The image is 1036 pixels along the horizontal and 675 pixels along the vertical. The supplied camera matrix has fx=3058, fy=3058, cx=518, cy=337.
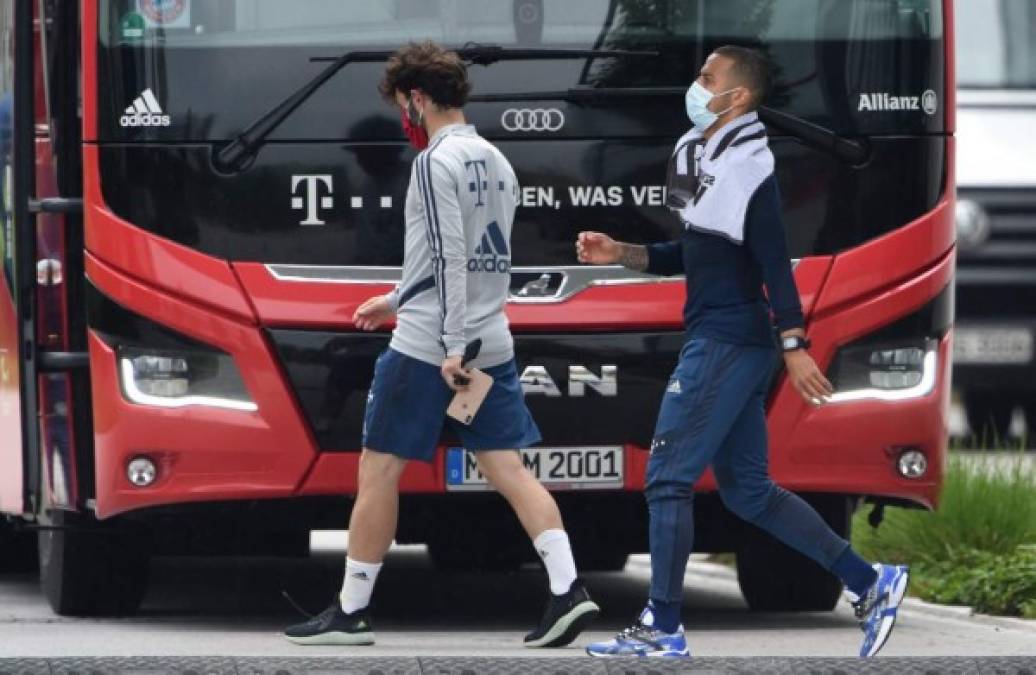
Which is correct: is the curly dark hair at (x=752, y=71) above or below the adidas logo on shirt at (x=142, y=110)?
above

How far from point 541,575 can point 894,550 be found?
1890 millimetres

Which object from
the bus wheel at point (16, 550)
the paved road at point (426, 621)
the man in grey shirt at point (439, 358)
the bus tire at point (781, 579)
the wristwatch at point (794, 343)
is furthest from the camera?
the bus wheel at point (16, 550)

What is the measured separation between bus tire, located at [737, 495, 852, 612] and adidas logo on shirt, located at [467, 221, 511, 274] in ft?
6.16

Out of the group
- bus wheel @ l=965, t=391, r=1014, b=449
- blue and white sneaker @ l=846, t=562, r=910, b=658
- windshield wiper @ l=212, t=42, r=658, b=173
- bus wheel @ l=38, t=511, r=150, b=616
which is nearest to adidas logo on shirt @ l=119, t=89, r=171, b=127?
windshield wiper @ l=212, t=42, r=658, b=173

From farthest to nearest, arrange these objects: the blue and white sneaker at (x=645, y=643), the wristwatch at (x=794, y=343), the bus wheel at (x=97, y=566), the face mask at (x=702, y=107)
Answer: the bus wheel at (x=97, y=566)
the face mask at (x=702, y=107)
the blue and white sneaker at (x=645, y=643)
the wristwatch at (x=794, y=343)

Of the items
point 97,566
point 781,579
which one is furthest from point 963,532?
point 97,566

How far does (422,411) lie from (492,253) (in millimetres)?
507

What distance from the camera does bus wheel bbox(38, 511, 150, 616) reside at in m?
10.1

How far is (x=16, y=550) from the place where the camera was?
12.5 metres

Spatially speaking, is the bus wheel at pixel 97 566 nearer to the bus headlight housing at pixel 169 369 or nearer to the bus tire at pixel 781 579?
the bus headlight housing at pixel 169 369

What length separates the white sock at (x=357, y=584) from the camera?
29.4 feet

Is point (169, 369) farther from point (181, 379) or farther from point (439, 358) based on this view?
point (439, 358)

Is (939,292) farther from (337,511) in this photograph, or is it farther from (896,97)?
A: (337,511)

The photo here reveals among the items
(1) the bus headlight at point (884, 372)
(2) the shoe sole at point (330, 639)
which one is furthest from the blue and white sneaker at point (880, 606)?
(2) the shoe sole at point (330, 639)
